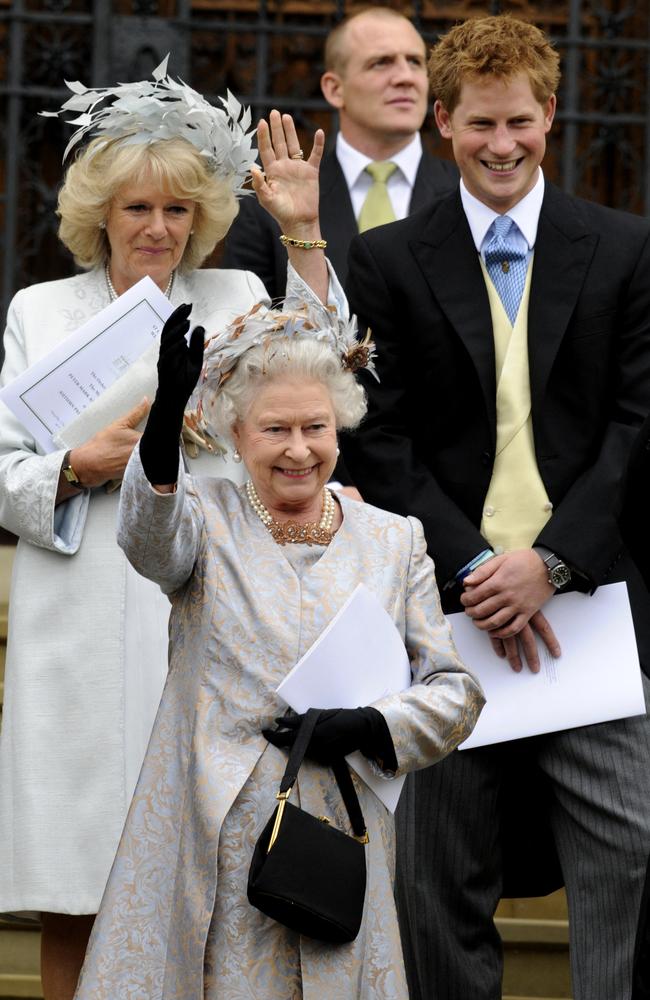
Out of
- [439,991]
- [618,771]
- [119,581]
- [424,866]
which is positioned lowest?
[439,991]

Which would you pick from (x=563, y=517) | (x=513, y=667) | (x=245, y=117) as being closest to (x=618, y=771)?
(x=513, y=667)

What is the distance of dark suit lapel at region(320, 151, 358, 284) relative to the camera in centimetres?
468

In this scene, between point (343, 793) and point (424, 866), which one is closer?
point (343, 793)

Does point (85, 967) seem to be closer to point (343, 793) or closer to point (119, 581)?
point (343, 793)

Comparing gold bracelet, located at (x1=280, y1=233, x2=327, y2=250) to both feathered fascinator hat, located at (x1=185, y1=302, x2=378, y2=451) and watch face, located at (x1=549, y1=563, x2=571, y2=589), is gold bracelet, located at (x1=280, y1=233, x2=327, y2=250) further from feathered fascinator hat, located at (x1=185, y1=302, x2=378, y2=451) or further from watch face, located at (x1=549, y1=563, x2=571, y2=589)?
watch face, located at (x1=549, y1=563, x2=571, y2=589)

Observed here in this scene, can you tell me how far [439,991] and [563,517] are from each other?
102cm

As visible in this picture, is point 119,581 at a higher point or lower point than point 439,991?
higher

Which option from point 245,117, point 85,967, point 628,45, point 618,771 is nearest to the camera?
point 85,967

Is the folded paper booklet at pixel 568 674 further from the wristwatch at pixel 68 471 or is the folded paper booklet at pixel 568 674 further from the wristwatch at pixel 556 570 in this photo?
the wristwatch at pixel 68 471

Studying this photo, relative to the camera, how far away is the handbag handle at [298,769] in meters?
2.96

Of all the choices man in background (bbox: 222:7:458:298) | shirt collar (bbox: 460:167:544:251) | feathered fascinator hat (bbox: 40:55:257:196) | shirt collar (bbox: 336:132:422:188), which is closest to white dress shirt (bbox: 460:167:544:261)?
shirt collar (bbox: 460:167:544:251)

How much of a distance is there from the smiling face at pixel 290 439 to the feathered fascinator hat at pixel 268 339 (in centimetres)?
8

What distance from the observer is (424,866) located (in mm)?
3729

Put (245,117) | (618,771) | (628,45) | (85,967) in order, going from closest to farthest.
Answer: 1. (85,967)
2. (618,771)
3. (245,117)
4. (628,45)
